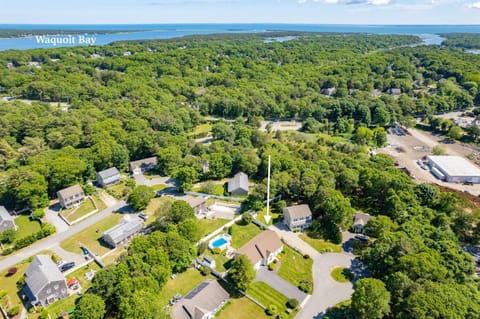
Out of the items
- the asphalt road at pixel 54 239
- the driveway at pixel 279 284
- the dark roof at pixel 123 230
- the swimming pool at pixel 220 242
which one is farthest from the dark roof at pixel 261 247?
the asphalt road at pixel 54 239

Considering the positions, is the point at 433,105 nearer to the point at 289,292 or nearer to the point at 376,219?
the point at 376,219

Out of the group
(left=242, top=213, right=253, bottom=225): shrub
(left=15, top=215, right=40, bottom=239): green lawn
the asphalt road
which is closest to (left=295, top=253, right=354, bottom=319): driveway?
(left=242, top=213, right=253, bottom=225): shrub

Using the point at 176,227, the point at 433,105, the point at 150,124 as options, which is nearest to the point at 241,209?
the point at 176,227

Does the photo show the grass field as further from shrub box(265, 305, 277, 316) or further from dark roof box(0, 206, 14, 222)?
shrub box(265, 305, 277, 316)

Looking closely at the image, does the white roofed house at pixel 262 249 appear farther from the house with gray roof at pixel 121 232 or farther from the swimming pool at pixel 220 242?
the house with gray roof at pixel 121 232

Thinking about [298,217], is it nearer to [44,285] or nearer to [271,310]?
[271,310]
